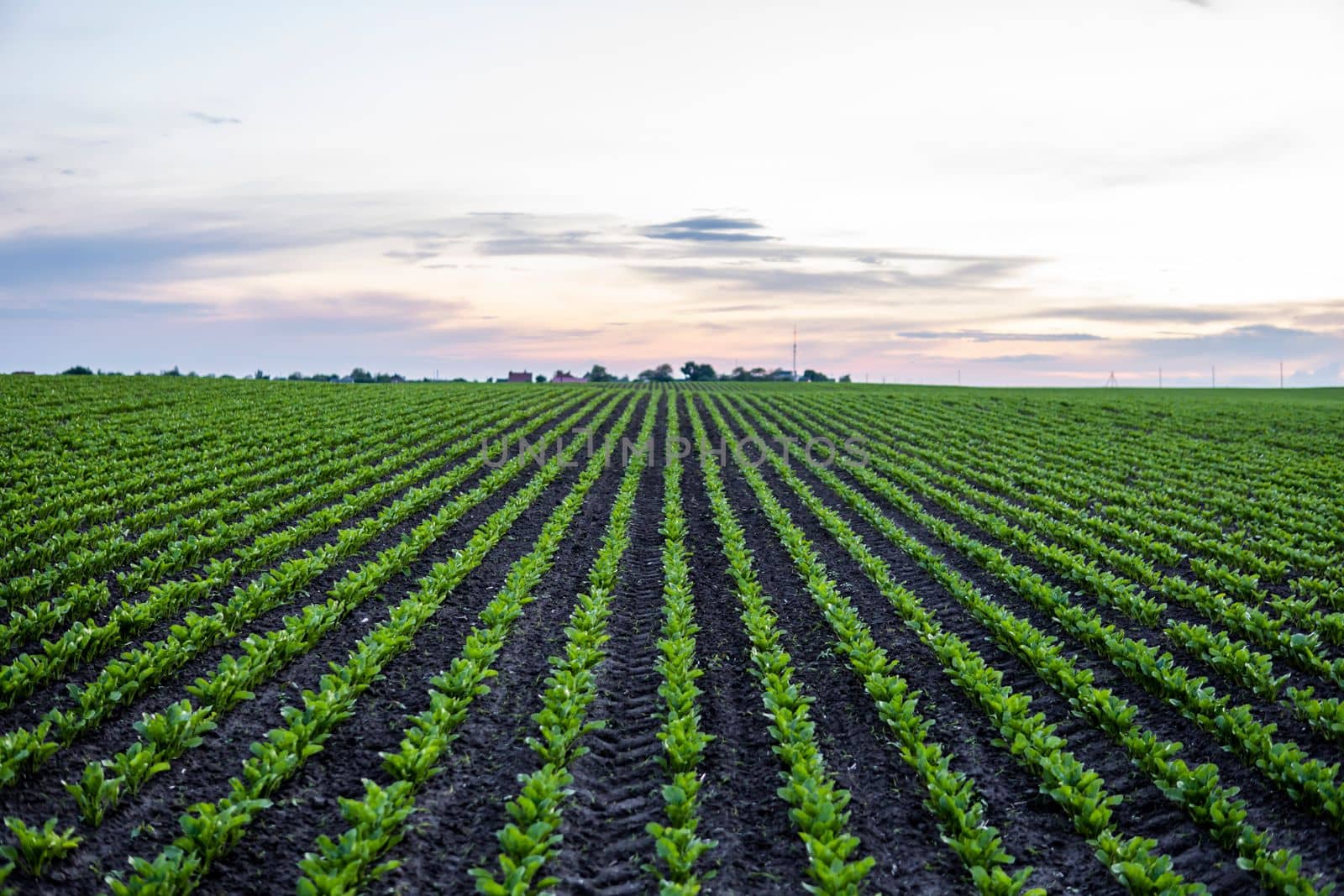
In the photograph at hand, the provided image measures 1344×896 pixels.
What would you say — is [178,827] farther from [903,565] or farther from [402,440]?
[402,440]

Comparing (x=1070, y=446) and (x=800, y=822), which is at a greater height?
(x=1070, y=446)

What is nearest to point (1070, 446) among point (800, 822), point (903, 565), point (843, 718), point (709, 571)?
point (903, 565)

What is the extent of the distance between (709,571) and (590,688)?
472cm

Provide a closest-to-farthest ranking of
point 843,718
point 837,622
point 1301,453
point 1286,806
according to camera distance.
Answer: point 1286,806
point 843,718
point 837,622
point 1301,453

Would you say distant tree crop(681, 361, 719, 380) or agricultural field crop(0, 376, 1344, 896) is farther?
distant tree crop(681, 361, 719, 380)

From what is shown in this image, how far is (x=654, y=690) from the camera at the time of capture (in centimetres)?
770

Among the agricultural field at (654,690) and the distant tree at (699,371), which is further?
the distant tree at (699,371)

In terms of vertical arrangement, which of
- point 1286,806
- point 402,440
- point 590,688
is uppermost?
point 402,440

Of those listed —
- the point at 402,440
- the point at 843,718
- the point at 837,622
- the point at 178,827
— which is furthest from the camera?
the point at 402,440

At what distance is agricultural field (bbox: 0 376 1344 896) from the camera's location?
520cm

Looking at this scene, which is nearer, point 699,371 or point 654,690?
point 654,690

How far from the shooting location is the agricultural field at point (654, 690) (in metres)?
5.20

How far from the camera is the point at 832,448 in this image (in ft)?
84.8

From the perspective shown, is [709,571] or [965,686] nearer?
[965,686]
